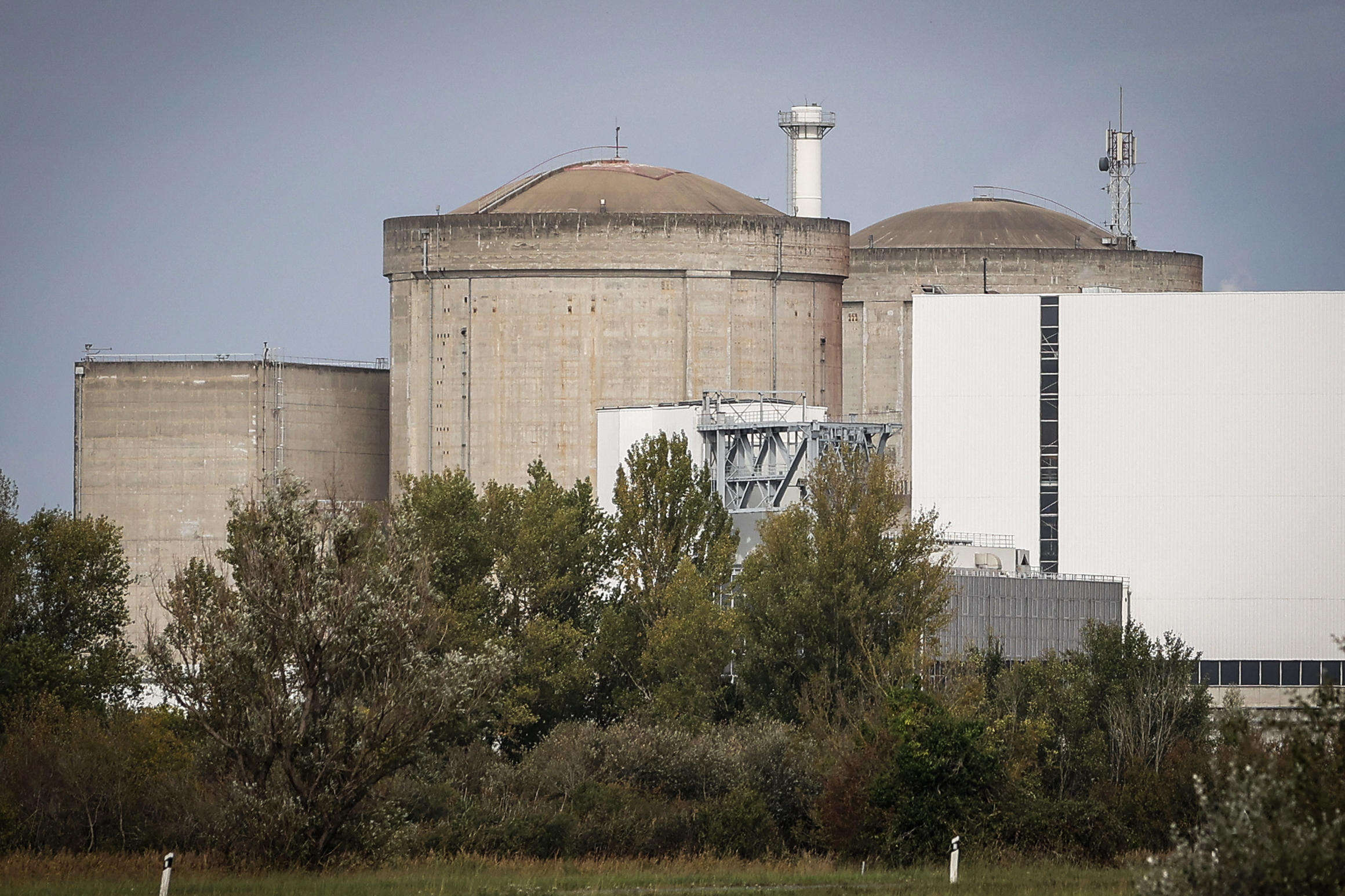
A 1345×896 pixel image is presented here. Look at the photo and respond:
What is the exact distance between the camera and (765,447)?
175ft

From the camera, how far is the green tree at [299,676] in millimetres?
26234

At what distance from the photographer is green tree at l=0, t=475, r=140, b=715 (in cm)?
4356

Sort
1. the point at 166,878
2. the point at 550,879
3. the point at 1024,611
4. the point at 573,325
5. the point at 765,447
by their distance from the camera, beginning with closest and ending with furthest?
the point at 166,878
the point at 550,879
the point at 1024,611
the point at 765,447
the point at 573,325

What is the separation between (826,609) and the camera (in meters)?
42.1

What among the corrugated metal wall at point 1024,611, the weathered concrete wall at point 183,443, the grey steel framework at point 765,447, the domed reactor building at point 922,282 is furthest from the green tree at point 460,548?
the domed reactor building at point 922,282

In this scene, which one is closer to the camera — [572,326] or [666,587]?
[666,587]

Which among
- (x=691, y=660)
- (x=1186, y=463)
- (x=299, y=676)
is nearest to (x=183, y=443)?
(x=1186, y=463)

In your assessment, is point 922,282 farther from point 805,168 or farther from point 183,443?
point 183,443

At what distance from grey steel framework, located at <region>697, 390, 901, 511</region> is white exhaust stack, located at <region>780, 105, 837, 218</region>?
70.7 ft

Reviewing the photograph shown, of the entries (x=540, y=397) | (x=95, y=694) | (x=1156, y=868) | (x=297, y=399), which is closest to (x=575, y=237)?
(x=540, y=397)

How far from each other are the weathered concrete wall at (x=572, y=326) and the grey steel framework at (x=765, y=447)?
11903 mm

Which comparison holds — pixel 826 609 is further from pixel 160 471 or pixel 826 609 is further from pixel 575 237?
pixel 160 471

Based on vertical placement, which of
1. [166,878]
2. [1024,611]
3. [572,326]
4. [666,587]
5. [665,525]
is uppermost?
[572,326]

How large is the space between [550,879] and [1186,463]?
3920cm
